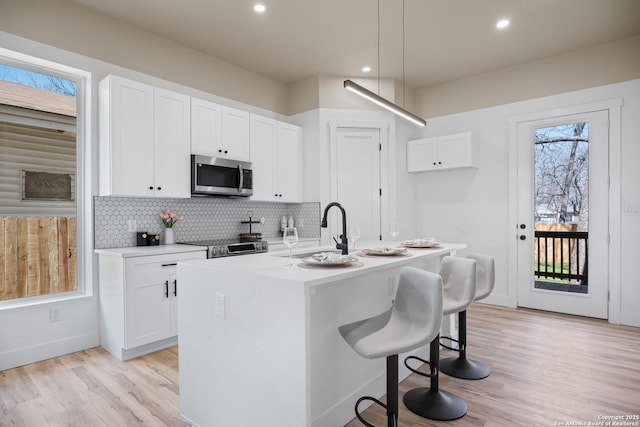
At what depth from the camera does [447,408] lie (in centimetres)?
220

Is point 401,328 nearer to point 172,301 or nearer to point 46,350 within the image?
point 172,301

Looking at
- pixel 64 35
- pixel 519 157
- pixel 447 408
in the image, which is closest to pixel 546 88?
pixel 519 157

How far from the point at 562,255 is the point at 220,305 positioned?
4.25 m

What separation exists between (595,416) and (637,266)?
2.57 meters

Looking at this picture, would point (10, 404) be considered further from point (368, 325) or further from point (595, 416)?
point (595, 416)

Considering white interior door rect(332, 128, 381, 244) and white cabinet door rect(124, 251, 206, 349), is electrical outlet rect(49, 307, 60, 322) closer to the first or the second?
white cabinet door rect(124, 251, 206, 349)

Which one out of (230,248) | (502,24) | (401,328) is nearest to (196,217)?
(230,248)

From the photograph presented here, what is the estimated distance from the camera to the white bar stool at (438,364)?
2.18m

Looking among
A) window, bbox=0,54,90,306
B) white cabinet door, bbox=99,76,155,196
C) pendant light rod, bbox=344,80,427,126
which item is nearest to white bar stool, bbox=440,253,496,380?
pendant light rod, bbox=344,80,427,126

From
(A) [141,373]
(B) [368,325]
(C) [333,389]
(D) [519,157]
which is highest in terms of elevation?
(D) [519,157]

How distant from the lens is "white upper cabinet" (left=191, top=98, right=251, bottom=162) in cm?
376

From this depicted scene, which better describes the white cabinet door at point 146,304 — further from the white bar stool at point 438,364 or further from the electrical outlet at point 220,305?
the white bar stool at point 438,364

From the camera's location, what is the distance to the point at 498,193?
15.6 feet

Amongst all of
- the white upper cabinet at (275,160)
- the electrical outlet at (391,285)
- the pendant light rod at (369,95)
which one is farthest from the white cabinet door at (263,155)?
the electrical outlet at (391,285)
